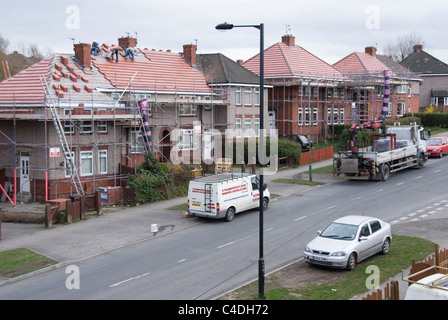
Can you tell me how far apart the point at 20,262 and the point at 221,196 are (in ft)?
29.4

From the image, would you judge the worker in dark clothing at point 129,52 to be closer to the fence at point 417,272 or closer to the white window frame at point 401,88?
the fence at point 417,272

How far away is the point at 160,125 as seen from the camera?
1364 inches

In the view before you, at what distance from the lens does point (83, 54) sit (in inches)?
1369

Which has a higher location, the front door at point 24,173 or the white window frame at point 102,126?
the white window frame at point 102,126

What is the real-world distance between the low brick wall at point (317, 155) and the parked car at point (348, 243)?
73.0 ft

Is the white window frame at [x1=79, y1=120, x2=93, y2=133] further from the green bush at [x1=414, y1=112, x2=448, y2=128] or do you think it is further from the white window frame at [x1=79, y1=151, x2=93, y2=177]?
the green bush at [x1=414, y1=112, x2=448, y2=128]

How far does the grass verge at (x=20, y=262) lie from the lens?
1834 cm

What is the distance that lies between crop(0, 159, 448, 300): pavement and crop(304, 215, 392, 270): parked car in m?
2.82

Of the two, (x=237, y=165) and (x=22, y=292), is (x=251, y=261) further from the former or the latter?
(x=237, y=165)

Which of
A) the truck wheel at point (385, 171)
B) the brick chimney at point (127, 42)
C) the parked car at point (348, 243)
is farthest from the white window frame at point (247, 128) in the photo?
the parked car at point (348, 243)

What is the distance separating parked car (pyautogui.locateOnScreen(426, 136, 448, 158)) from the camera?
4288cm

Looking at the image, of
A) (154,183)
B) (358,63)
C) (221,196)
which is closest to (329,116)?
(358,63)
